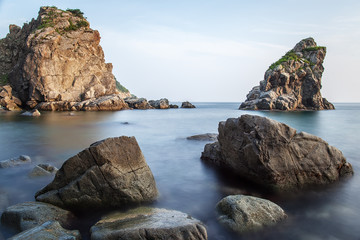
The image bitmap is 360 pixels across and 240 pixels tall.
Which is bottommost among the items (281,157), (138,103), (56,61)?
(281,157)

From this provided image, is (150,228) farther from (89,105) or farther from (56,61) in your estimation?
(56,61)

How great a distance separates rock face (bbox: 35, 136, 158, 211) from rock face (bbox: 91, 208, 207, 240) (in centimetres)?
105

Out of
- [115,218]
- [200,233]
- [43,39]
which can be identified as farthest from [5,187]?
[43,39]

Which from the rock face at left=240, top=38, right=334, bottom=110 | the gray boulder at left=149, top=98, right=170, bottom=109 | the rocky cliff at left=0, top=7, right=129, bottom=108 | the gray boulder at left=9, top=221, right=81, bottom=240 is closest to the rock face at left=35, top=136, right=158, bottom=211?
the gray boulder at left=9, top=221, right=81, bottom=240

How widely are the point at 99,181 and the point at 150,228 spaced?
267 centimetres

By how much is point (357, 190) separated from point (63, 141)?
17574mm

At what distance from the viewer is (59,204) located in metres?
6.61

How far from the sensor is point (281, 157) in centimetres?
833

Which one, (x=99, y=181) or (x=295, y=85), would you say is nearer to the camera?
(x=99, y=181)

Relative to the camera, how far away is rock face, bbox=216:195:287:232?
19.2ft

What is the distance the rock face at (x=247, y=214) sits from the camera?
584 centimetres

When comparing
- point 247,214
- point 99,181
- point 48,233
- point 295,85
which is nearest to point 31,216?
point 48,233

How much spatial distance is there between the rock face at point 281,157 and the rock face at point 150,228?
385 cm

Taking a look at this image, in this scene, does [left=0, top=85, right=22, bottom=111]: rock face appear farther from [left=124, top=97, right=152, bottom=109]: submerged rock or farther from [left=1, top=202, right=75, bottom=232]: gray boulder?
[left=1, top=202, right=75, bottom=232]: gray boulder
